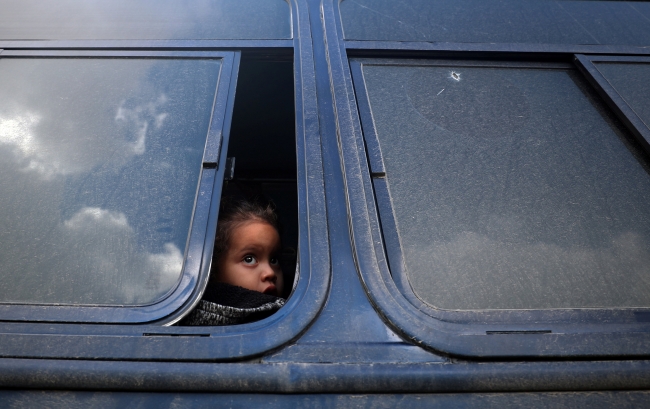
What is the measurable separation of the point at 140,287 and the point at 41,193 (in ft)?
1.00

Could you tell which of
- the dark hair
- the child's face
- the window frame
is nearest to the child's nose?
the child's face

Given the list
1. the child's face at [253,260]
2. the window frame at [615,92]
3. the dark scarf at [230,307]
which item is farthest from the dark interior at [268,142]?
the window frame at [615,92]

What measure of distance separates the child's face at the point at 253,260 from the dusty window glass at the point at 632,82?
3.13 feet

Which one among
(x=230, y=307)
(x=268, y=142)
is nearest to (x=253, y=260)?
(x=230, y=307)

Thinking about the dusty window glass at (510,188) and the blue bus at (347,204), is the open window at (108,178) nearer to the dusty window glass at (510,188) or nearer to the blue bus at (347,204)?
the blue bus at (347,204)

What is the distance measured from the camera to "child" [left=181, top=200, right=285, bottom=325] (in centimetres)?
105

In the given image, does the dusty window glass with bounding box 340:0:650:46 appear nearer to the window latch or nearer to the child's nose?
the window latch

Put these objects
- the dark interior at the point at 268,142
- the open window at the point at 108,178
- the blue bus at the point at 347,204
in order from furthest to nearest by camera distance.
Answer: the dark interior at the point at 268,142
the open window at the point at 108,178
the blue bus at the point at 347,204

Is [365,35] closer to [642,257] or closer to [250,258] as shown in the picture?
[250,258]

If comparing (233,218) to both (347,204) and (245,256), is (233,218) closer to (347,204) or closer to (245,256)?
(245,256)

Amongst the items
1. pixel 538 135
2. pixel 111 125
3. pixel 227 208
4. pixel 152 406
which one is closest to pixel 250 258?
pixel 227 208

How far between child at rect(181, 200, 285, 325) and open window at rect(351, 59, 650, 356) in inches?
14.4

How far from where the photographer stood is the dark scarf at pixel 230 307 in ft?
Result: 2.82

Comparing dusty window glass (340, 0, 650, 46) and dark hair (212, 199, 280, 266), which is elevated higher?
dusty window glass (340, 0, 650, 46)
